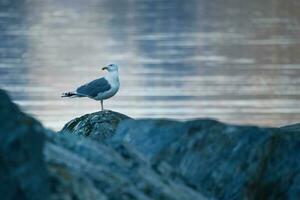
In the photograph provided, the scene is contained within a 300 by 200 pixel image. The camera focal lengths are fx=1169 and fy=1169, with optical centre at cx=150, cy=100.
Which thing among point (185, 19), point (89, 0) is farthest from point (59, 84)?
point (89, 0)

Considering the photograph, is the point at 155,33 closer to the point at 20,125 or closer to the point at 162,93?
the point at 162,93

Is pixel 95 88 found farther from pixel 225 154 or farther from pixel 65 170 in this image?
pixel 65 170

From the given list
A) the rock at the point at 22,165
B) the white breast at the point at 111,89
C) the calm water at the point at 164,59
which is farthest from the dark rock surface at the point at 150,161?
the calm water at the point at 164,59

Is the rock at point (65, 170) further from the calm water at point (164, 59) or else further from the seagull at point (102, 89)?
the calm water at point (164, 59)

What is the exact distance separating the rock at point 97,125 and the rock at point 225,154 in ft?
8.24

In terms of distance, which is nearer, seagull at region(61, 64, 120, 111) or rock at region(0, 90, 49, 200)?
rock at region(0, 90, 49, 200)

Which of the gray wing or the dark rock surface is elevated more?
the dark rock surface

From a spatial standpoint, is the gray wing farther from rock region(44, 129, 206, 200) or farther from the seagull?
rock region(44, 129, 206, 200)

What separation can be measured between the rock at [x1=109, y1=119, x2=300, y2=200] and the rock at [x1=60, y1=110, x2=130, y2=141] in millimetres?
2512

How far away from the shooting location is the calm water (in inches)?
962

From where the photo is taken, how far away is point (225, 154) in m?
5.96

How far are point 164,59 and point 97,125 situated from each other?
24.9 m

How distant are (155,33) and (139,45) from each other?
427 cm

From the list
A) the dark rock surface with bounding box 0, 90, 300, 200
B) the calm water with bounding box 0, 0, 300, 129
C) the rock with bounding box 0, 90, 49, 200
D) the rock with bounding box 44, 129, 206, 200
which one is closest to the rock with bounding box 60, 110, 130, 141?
the dark rock surface with bounding box 0, 90, 300, 200
